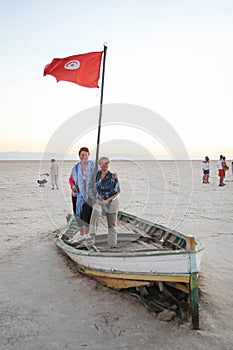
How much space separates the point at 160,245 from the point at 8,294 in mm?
2677

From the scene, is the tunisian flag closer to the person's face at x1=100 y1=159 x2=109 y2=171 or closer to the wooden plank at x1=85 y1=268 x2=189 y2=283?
the person's face at x1=100 y1=159 x2=109 y2=171

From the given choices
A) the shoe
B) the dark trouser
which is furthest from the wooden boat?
the dark trouser

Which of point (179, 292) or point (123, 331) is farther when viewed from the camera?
point (179, 292)

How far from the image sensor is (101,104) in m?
6.53

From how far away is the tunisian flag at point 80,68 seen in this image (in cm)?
656

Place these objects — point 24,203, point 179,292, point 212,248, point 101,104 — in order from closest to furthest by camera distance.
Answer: point 179,292, point 101,104, point 212,248, point 24,203

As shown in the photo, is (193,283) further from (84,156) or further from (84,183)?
(84,156)

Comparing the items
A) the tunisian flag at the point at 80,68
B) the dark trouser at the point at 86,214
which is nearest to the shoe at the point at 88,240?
A: the dark trouser at the point at 86,214

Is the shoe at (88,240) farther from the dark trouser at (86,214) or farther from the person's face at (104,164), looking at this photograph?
the person's face at (104,164)

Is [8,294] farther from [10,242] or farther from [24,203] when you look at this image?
[24,203]

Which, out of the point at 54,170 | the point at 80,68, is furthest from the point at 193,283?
the point at 54,170

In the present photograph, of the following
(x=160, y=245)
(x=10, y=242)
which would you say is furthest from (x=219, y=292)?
(x=10, y=242)

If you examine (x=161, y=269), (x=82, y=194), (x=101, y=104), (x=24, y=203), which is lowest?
(x=24, y=203)

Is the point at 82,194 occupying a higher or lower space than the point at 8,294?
higher
